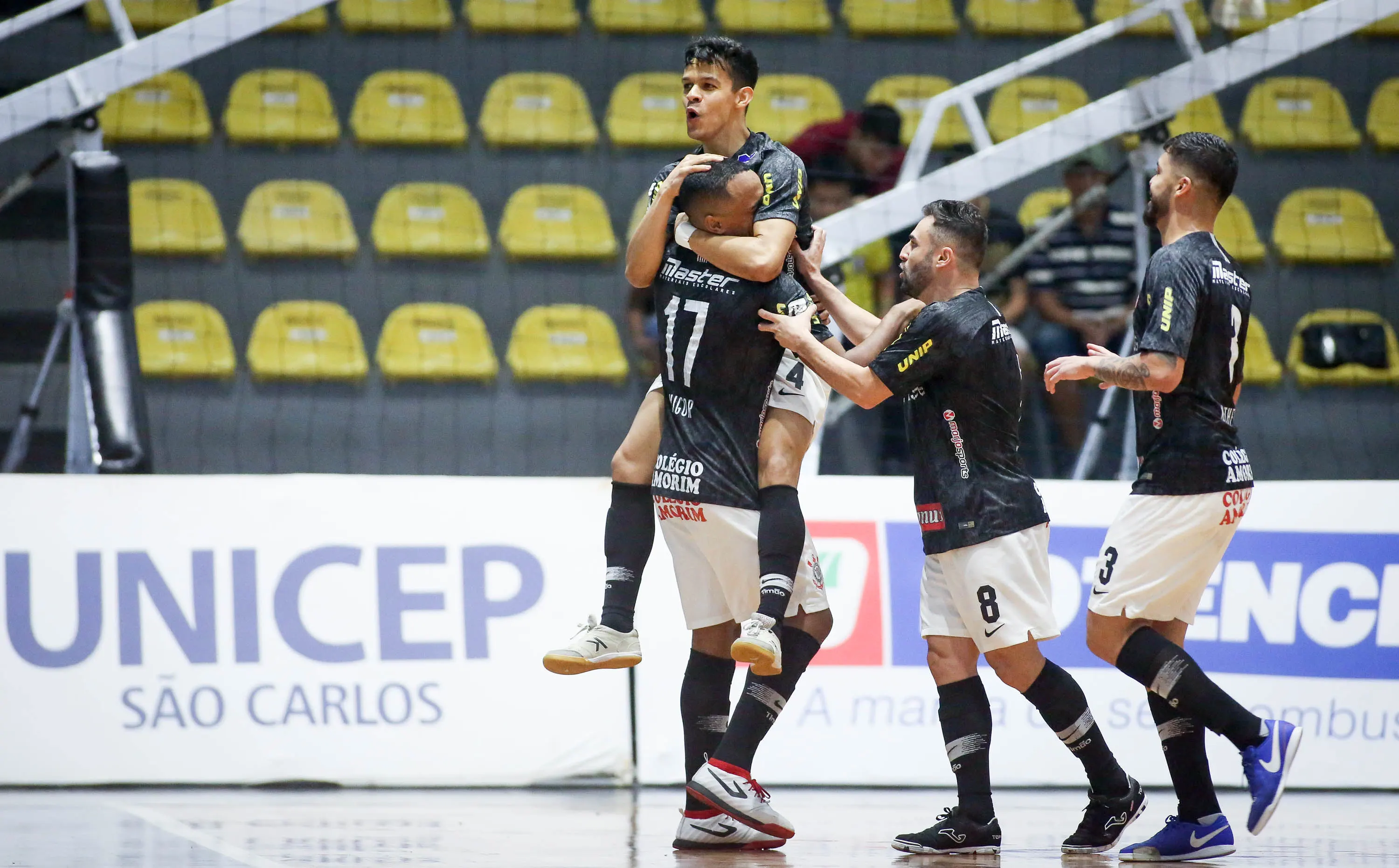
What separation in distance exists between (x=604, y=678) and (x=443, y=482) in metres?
1.14

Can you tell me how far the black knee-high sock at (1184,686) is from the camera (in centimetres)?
460

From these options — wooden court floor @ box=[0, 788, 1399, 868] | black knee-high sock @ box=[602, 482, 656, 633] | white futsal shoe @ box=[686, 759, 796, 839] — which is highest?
black knee-high sock @ box=[602, 482, 656, 633]

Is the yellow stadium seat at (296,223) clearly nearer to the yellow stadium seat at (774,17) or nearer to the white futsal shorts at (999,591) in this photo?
the yellow stadium seat at (774,17)

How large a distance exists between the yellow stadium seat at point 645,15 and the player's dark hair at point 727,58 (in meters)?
6.48

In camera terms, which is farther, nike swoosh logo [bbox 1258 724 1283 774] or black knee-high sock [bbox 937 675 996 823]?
black knee-high sock [bbox 937 675 996 823]

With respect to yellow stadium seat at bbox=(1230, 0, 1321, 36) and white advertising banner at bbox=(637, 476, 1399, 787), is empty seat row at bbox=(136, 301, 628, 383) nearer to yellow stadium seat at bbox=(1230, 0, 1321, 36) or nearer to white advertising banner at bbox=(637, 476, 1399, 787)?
white advertising banner at bbox=(637, 476, 1399, 787)

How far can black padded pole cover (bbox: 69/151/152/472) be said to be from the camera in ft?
25.8

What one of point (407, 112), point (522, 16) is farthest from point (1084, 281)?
point (407, 112)

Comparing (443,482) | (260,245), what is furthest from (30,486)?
(260,245)

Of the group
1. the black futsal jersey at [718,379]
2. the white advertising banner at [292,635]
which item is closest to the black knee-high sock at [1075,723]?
the black futsal jersey at [718,379]

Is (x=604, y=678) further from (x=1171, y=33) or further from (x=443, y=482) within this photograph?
(x=1171, y=33)

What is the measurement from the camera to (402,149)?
10.5m

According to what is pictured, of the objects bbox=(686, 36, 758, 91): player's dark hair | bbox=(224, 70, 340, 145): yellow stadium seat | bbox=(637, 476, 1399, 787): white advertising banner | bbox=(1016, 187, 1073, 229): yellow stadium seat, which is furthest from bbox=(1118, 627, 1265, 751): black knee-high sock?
bbox=(224, 70, 340, 145): yellow stadium seat

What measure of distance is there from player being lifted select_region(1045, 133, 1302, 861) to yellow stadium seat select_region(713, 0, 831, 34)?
21.9 feet
